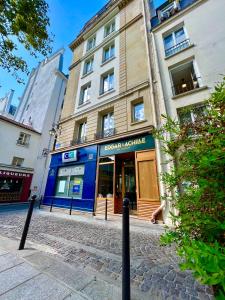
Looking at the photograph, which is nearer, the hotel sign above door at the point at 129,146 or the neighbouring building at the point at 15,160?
the hotel sign above door at the point at 129,146

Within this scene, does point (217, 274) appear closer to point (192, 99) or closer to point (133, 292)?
point (133, 292)

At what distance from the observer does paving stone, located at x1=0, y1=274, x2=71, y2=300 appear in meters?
1.89

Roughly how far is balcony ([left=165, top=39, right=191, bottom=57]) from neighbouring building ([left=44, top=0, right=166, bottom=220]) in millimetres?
1342

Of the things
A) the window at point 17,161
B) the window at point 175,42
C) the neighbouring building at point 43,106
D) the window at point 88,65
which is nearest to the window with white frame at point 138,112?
the window at point 175,42

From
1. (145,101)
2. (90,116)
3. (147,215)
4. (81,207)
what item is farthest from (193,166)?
(90,116)

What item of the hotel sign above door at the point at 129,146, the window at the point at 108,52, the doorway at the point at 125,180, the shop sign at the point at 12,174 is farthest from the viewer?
the shop sign at the point at 12,174

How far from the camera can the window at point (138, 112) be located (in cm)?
895

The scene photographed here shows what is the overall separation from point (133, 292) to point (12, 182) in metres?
17.3

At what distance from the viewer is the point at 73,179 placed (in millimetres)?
10094

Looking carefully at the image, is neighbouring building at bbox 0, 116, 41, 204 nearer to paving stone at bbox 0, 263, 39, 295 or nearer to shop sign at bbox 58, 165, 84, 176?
shop sign at bbox 58, 165, 84, 176

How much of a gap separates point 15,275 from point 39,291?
621mm

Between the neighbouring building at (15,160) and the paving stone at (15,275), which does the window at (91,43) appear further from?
the paving stone at (15,275)

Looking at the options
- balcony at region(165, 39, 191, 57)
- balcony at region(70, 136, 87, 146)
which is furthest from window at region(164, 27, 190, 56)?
balcony at region(70, 136, 87, 146)

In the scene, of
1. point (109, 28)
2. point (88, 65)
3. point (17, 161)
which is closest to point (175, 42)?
point (109, 28)
